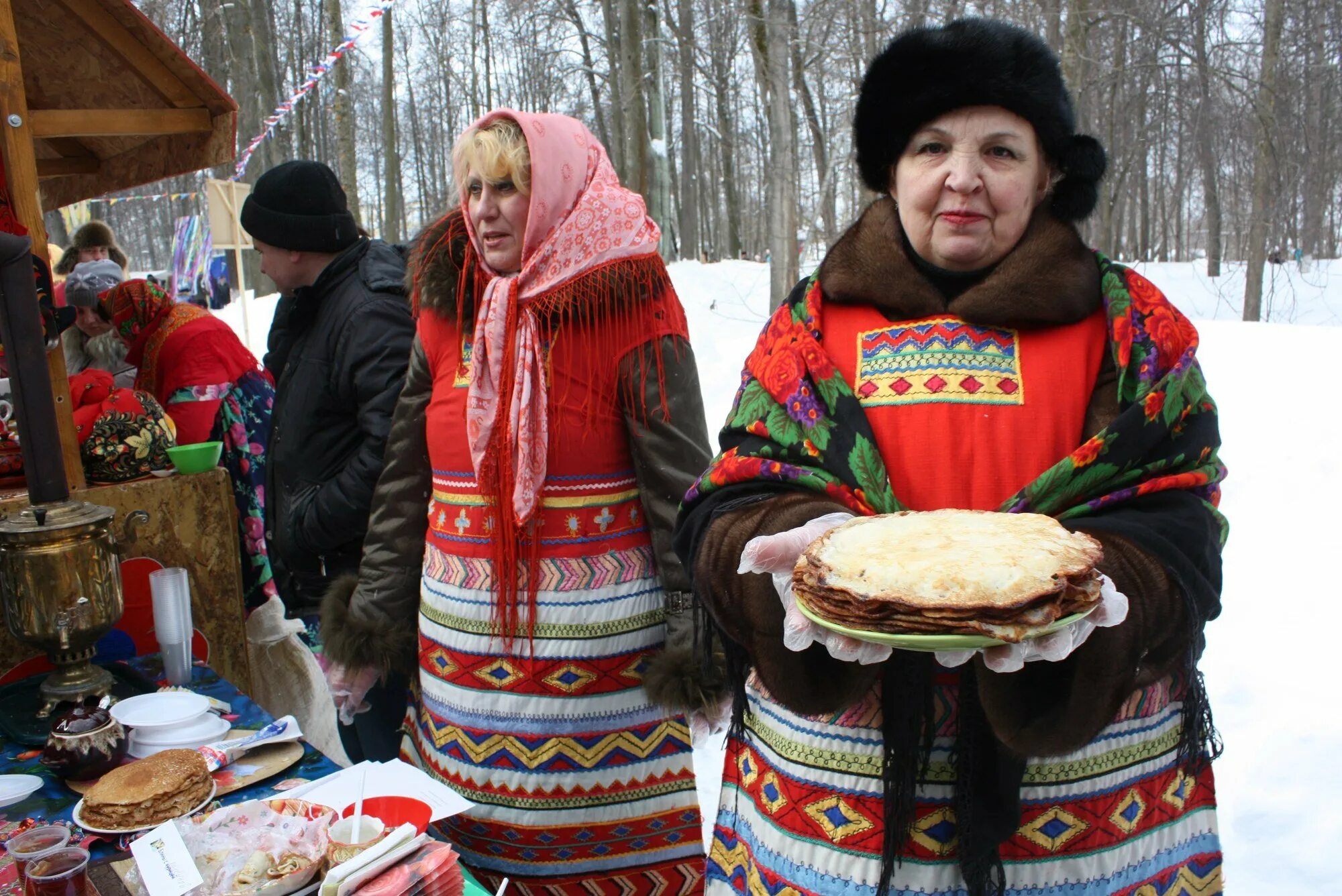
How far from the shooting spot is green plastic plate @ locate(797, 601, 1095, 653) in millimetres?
1068

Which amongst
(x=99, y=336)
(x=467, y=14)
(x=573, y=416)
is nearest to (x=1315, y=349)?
(x=573, y=416)

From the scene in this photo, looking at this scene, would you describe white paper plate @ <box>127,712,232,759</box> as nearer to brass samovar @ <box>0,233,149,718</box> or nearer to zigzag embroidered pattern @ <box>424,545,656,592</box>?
brass samovar @ <box>0,233,149,718</box>

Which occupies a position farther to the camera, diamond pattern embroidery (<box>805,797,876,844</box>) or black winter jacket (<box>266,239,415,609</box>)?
black winter jacket (<box>266,239,415,609</box>)

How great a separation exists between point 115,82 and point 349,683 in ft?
5.79

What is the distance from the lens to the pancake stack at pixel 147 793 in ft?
4.78

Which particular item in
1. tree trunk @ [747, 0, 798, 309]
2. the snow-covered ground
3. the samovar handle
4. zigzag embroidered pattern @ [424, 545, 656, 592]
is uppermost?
tree trunk @ [747, 0, 798, 309]

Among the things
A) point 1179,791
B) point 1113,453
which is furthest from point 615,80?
point 1179,791

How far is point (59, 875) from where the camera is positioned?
1199 mm

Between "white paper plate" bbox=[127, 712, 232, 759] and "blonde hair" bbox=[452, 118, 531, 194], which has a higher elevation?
"blonde hair" bbox=[452, 118, 531, 194]

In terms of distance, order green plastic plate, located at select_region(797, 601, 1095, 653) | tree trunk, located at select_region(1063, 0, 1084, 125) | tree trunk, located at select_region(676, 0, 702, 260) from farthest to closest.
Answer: tree trunk, located at select_region(676, 0, 702, 260) → tree trunk, located at select_region(1063, 0, 1084, 125) → green plastic plate, located at select_region(797, 601, 1095, 653)

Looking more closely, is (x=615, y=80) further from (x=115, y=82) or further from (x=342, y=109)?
(x=115, y=82)

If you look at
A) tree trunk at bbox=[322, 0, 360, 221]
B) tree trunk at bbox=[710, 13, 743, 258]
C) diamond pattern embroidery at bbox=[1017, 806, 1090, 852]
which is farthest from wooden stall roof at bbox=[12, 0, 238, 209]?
tree trunk at bbox=[710, 13, 743, 258]

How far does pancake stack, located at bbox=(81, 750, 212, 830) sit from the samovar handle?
33.2 inches

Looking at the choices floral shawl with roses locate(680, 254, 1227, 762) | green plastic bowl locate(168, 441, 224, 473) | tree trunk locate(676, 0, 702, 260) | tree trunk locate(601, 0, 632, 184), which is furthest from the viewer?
tree trunk locate(676, 0, 702, 260)
